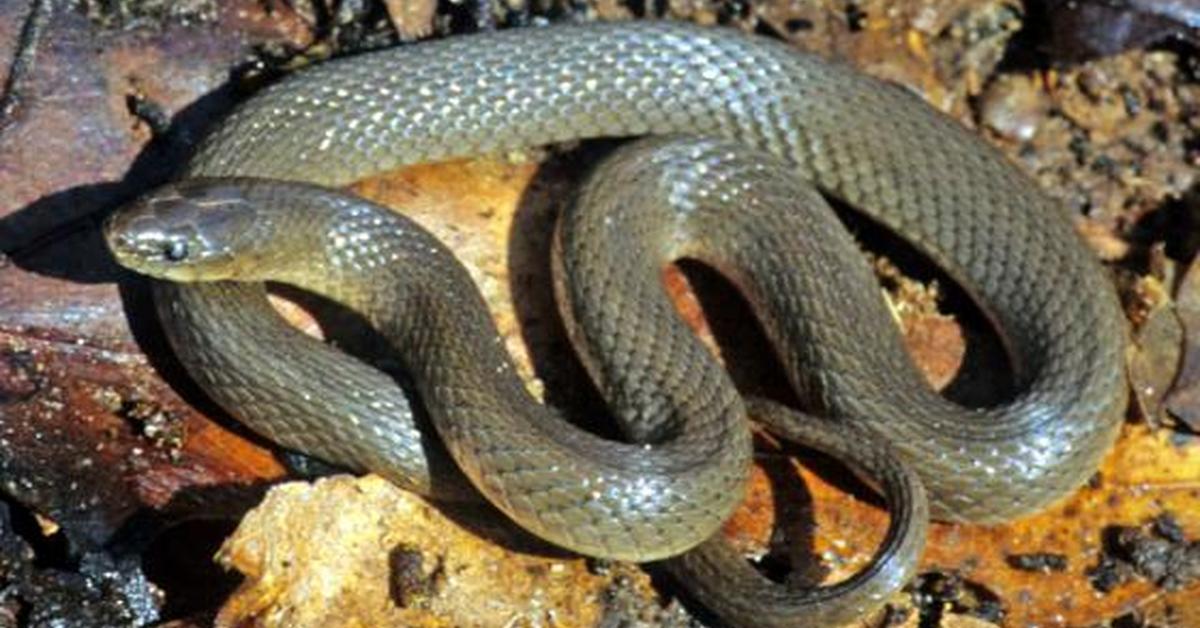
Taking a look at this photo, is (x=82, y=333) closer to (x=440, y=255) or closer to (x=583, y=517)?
(x=440, y=255)

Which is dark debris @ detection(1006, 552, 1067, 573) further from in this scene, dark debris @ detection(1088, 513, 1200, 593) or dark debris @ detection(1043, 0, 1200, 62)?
dark debris @ detection(1043, 0, 1200, 62)

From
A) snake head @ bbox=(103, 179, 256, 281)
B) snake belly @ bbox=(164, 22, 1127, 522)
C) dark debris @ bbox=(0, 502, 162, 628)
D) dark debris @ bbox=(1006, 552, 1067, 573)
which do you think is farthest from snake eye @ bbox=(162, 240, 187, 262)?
dark debris @ bbox=(1006, 552, 1067, 573)

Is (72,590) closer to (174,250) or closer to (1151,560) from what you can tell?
(174,250)

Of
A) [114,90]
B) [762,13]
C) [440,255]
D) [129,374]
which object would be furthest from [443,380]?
[762,13]

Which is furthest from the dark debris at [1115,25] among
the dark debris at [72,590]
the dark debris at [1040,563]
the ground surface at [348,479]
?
the dark debris at [72,590]

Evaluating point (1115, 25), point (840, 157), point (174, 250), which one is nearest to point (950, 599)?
point (840, 157)

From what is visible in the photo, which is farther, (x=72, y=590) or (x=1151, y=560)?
(x=1151, y=560)
